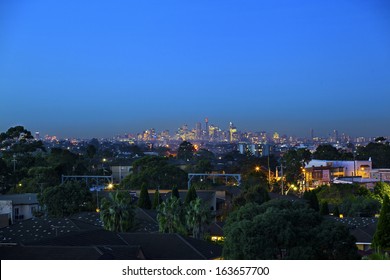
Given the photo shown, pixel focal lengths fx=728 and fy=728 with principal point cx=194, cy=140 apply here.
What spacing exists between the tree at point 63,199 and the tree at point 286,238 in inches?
594

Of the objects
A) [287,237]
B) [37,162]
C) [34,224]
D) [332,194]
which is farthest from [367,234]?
[37,162]

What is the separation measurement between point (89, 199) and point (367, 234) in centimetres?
1276

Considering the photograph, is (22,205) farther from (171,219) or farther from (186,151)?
(186,151)

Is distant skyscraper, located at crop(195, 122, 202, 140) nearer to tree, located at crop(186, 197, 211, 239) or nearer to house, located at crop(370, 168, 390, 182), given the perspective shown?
house, located at crop(370, 168, 390, 182)

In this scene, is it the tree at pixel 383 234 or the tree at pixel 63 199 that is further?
the tree at pixel 63 199

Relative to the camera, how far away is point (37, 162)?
44.7m

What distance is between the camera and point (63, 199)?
29156 mm

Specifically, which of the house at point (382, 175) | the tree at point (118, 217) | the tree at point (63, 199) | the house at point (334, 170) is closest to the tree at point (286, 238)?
the tree at point (118, 217)

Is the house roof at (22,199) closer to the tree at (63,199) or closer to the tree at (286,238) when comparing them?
the tree at (63,199)

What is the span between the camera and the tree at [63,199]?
2903cm

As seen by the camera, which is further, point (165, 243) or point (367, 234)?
point (367, 234)

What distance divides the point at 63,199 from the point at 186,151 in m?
52.6

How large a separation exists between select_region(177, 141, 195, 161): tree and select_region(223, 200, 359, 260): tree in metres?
64.7
